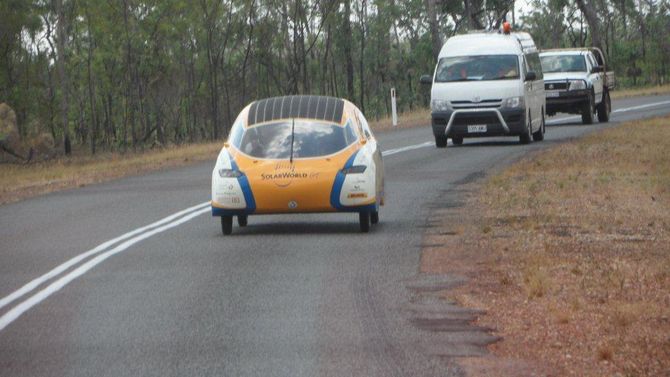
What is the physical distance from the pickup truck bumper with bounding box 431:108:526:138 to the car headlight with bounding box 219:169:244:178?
15024 mm

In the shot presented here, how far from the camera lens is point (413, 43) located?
294 ft

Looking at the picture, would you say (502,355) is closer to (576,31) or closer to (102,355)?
(102,355)

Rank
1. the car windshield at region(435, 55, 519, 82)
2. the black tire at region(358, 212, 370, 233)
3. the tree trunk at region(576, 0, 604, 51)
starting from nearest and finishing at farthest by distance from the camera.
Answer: the black tire at region(358, 212, 370, 233)
the car windshield at region(435, 55, 519, 82)
the tree trunk at region(576, 0, 604, 51)

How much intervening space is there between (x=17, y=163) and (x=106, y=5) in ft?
58.3

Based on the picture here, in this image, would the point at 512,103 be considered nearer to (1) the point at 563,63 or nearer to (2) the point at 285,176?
(1) the point at 563,63

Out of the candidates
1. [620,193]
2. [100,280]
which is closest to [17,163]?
[620,193]

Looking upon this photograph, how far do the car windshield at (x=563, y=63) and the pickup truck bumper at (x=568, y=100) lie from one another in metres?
0.86

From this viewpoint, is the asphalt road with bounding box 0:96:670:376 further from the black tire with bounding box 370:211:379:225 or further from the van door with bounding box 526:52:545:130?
the van door with bounding box 526:52:545:130

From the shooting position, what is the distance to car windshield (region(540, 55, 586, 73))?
38.0m

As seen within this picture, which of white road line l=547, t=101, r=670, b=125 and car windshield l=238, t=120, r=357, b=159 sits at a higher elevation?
car windshield l=238, t=120, r=357, b=159

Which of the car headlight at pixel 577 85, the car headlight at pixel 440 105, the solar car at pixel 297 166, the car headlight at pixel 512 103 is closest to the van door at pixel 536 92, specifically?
the car headlight at pixel 512 103

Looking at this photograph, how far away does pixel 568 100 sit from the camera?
37.5 meters

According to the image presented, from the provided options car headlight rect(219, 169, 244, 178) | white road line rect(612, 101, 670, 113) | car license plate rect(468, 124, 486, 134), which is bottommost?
white road line rect(612, 101, 670, 113)

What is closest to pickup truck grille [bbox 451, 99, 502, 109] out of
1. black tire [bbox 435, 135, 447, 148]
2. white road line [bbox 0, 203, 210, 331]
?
black tire [bbox 435, 135, 447, 148]
